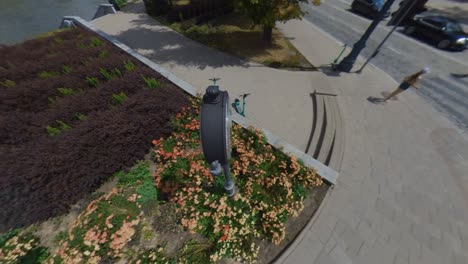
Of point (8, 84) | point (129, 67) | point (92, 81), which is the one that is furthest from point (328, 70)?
point (8, 84)

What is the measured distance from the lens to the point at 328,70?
35.1 feet

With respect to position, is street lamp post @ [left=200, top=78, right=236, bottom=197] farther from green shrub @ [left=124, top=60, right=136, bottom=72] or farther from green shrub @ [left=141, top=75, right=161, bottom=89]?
green shrub @ [left=124, top=60, right=136, bottom=72]

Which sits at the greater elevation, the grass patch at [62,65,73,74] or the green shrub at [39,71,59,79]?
the grass patch at [62,65,73,74]

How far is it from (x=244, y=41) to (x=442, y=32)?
42.4 feet

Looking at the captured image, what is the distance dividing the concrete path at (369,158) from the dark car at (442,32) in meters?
6.48

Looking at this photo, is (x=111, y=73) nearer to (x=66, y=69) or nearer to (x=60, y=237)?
(x=66, y=69)

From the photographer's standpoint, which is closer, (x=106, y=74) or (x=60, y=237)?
(x=60, y=237)

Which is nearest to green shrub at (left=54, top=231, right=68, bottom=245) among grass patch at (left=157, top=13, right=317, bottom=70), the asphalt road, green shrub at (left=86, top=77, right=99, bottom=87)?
green shrub at (left=86, top=77, right=99, bottom=87)

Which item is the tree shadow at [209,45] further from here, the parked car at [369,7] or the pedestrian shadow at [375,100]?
Result: the parked car at [369,7]

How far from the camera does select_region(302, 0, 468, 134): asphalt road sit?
30.4 ft

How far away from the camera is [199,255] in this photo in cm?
388

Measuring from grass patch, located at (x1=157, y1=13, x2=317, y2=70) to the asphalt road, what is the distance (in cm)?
283

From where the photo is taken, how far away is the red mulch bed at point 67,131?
13.8 ft

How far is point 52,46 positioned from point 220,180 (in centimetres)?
1109
